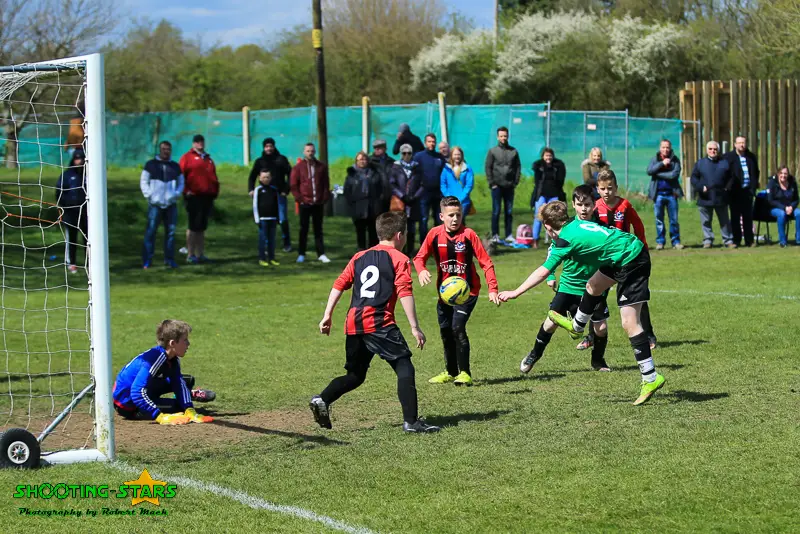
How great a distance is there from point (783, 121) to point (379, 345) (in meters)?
21.7

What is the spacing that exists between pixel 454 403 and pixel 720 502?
3396 millimetres

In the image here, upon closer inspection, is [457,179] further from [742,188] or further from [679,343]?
[679,343]

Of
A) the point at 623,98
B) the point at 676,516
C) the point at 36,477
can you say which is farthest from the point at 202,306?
the point at 623,98

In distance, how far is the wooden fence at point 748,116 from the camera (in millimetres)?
26312

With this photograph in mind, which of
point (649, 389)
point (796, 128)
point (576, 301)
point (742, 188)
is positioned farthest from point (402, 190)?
point (796, 128)

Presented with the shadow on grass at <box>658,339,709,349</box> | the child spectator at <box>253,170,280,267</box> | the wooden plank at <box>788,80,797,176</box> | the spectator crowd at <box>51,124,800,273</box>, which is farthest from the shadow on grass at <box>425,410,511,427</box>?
the wooden plank at <box>788,80,797,176</box>

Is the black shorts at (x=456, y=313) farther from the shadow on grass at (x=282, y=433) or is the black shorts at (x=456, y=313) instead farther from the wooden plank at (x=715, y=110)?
the wooden plank at (x=715, y=110)

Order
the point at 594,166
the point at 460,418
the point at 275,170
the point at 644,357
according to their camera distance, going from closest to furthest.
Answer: the point at 460,418
the point at 644,357
the point at 594,166
the point at 275,170

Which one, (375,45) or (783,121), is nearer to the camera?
(783,121)

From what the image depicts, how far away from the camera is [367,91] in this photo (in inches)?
1991

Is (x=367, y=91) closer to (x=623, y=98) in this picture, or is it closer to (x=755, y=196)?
(x=623, y=98)

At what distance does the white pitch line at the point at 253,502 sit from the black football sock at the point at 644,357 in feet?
11.6

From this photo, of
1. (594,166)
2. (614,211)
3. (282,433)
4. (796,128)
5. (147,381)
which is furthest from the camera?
(796,128)

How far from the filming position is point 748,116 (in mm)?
26531
